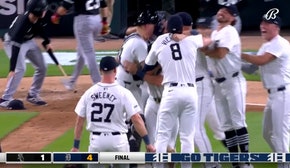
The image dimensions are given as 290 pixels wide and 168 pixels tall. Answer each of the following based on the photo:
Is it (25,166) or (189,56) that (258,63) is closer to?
(189,56)

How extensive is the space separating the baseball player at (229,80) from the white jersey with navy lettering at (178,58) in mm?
367

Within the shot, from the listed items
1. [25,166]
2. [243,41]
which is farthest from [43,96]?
[243,41]

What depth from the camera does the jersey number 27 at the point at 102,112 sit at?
27.9 ft

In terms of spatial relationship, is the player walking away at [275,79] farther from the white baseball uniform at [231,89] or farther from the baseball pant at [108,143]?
the baseball pant at [108,143]

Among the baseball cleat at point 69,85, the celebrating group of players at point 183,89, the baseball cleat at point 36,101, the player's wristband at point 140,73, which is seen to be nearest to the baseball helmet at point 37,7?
the baseball cleat at point 36,101

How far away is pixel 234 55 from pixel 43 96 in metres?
5.82

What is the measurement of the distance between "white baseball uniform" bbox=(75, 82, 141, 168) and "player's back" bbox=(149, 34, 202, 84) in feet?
3.18

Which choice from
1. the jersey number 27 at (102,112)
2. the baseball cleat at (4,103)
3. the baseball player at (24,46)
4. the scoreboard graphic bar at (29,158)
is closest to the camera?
the jersey number 27 at (102,112)

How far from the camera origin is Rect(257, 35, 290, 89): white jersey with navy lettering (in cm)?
973

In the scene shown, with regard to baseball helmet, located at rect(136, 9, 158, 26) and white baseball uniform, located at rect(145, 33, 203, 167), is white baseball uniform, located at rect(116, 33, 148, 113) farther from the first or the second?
white baseball uniform, located at rect(145, 33, 203, 167)

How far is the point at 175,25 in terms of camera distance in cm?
942

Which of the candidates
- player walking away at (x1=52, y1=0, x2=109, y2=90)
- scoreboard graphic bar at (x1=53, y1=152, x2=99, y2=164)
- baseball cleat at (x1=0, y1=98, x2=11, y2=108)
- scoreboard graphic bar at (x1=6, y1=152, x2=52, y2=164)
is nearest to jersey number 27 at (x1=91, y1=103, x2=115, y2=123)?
scoreboard graphic bar at (x1=53, y1=152, x2=99, y2=164)

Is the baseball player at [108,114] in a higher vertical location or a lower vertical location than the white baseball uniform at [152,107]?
higher

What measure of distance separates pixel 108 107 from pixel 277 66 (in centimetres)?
230
